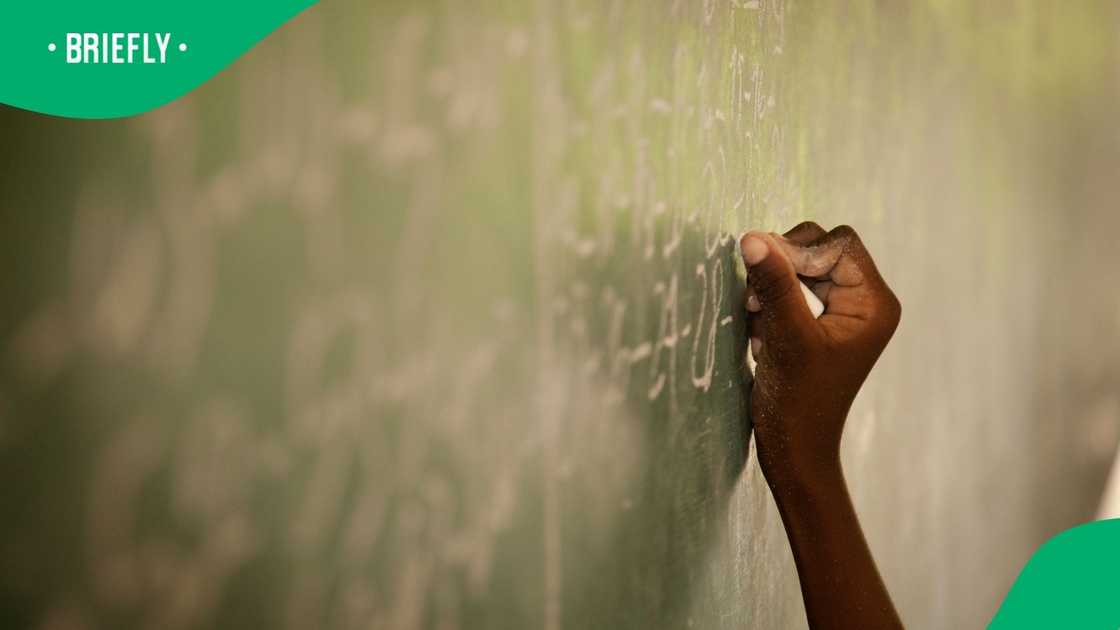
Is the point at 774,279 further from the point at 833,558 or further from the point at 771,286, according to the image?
the point at 833,558

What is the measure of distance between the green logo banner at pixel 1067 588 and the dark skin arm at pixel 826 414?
3.29ft

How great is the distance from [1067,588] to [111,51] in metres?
1.88

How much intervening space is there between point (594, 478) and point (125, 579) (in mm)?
381

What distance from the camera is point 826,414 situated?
37.0 inches

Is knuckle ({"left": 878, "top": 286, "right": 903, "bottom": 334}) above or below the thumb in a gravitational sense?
below

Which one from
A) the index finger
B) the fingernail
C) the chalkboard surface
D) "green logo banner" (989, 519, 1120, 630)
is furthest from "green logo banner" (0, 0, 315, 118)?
"green logo banner" (989, 519, 1120, 630)

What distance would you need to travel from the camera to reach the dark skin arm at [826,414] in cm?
93

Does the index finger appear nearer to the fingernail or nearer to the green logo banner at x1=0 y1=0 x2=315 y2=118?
the fingernail

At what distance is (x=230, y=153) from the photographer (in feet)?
1.57

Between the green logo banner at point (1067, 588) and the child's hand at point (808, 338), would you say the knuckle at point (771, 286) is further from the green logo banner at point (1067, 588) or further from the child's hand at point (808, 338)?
the green logo banner at point (1067, 588)

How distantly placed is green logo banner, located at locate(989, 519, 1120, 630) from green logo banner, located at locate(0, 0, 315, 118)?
168 centimetres

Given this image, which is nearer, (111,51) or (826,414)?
(111,51)

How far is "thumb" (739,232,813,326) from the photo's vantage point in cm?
88

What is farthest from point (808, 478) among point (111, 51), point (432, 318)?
point (111, 51)
